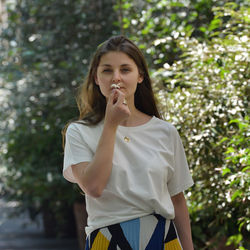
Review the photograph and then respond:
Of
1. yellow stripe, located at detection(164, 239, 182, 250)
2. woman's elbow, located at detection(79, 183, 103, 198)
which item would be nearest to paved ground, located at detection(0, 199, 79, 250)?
yellow stripe, located at detection(164, 239, 182, 250)

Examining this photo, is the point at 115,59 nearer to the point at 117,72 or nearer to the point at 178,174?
the point at 117,72

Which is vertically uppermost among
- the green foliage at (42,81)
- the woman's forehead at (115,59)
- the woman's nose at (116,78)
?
the woman's forehead at (115,59)

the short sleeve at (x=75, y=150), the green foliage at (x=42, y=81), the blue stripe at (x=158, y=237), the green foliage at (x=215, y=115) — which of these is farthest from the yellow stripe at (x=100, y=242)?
the green foliage at (x=42, y=81)

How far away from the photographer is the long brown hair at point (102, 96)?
191cm

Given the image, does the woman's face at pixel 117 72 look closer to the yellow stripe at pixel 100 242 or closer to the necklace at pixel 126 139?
the necklace at pixel 126 139

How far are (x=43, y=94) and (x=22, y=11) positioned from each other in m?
1.38

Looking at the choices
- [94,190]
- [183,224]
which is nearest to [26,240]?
[183,224]

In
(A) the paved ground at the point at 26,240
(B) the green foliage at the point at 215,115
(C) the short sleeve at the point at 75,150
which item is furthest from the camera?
(A) the paved ground at the point at 26,240

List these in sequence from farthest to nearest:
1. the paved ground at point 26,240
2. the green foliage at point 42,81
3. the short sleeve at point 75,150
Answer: the paved ground at point 26,240
the green foliage at point 42,81
the short sleeve at point 75,150

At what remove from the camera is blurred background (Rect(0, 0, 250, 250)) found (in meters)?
3.12

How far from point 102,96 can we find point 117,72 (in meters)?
0.25

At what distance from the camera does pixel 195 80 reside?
3361mm

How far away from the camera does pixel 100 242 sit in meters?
1.71

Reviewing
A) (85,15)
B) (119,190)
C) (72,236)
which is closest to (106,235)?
(119,190)
